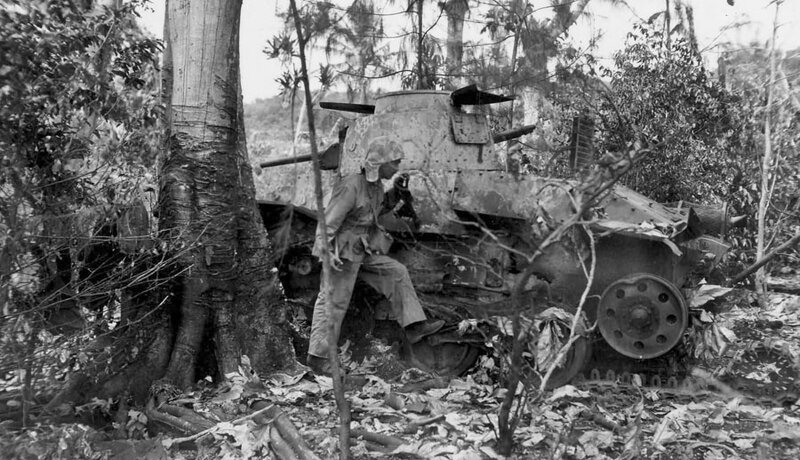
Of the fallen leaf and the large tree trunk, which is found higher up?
the large tree trunk

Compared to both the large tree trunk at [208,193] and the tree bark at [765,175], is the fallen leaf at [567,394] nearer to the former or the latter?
the large tree trunk at [208,193]

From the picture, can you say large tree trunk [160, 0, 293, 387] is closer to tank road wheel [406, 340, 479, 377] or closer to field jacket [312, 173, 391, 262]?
field jacket [312, 173, 391, 262]

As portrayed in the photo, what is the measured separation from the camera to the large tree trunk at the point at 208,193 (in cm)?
523

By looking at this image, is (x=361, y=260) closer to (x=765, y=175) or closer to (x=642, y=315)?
(x=642, y=315)

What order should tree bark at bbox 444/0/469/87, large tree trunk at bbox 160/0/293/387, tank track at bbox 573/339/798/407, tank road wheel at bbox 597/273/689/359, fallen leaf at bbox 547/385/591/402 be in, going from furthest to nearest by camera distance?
1. tree bark at bbox 444/0/469/87
2. tank road wheel at bbox 597/273/689/359
3. tank track at bbox 573/339/798/407
4. large tree trunk at bbox 160/0/293/387
5. fallen leaf at bbox 547/385/591/402

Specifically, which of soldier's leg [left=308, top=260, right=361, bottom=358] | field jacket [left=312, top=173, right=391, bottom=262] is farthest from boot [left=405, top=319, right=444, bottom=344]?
field jacket [left=312, top=173, right=391, bottom=262]

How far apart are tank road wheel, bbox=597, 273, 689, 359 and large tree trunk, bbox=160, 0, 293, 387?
2632 mm

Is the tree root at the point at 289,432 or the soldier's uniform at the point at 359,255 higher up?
the soldier's uniform at the point at 359,255

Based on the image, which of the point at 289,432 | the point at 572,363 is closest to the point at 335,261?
the point at 289,432

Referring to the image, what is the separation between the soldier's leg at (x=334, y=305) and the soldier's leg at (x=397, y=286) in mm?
202

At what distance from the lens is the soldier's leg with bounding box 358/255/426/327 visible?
19.1ft

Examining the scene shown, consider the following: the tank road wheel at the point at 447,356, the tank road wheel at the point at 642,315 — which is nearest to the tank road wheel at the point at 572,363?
the tank road wheel at the point at 642,315

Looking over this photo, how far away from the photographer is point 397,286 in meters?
5.85

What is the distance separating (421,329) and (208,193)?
6.75ft
